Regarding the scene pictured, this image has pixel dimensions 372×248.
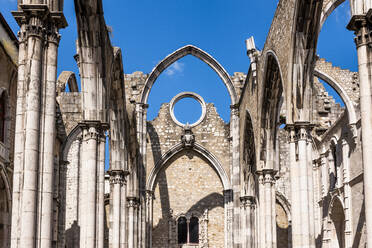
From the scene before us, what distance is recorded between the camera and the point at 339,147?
20.5 m

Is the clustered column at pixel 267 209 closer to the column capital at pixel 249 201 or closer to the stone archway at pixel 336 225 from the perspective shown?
the column capital at pixel 249 201

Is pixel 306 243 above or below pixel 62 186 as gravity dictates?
below

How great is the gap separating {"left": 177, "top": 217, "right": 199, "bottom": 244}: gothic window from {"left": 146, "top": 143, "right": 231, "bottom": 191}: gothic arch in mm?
1911

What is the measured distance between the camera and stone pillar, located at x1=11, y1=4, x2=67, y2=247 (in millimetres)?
7766

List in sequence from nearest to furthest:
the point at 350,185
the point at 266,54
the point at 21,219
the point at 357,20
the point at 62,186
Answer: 1. the point at 21,219
2. the point at 357,20
3. the point at 266,54
4. the point at 350,185
5. the point at 62,186

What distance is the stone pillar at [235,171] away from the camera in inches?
854

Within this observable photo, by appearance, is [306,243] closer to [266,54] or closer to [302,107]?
[302,107]

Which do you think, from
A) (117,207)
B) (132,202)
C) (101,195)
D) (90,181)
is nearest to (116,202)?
(117,207)

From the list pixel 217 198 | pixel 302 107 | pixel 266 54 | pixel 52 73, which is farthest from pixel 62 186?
pixel 52 73

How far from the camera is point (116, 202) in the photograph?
1798cm

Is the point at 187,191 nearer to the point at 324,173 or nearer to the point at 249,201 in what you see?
the point at 249,201

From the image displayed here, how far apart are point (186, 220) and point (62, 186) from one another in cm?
569

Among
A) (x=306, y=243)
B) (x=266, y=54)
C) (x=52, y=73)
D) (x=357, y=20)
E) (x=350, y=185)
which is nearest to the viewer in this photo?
(x=52, y=73)

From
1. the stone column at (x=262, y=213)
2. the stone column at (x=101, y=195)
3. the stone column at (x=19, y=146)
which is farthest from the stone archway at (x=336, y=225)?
the stone column at (x=19, y=146)
